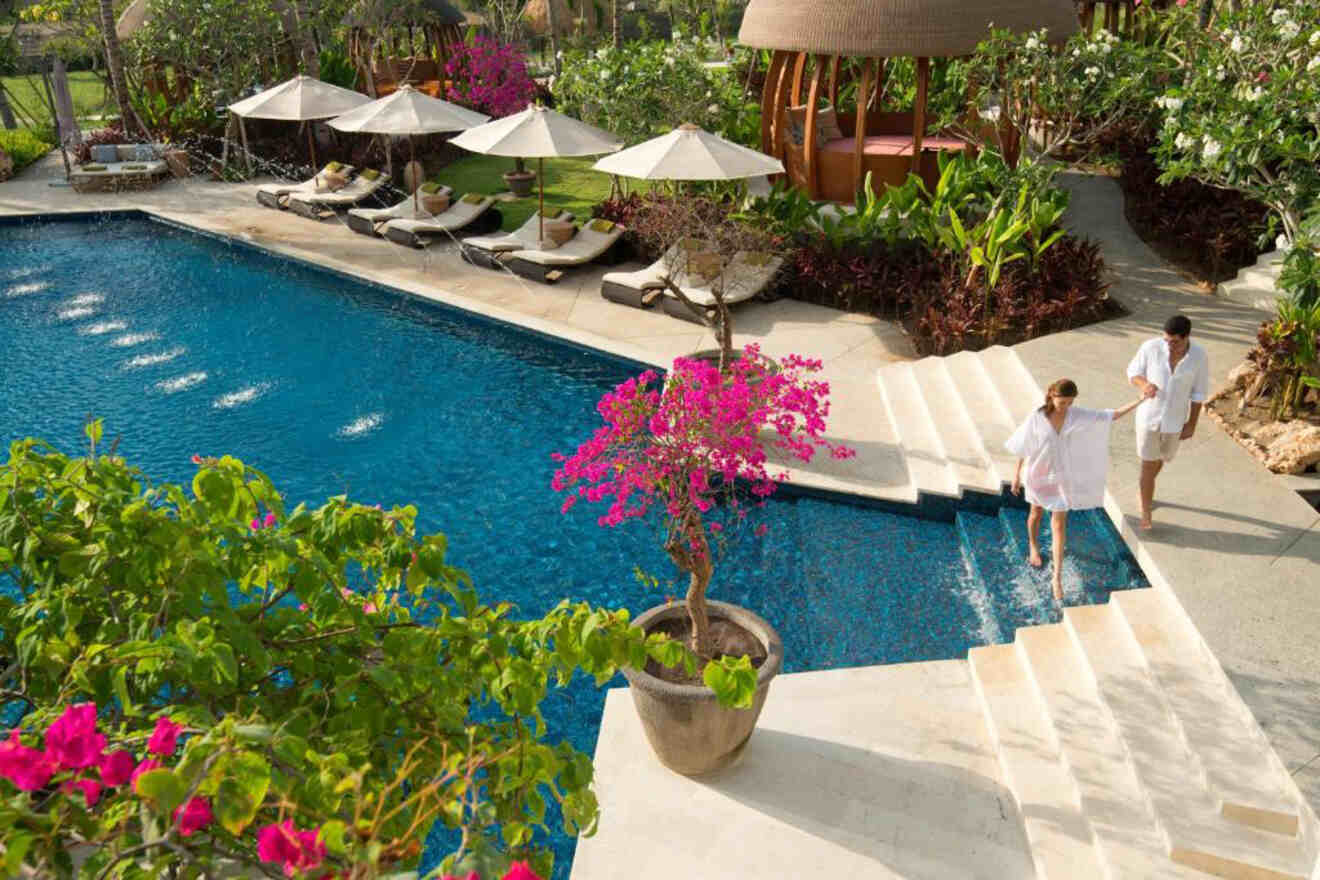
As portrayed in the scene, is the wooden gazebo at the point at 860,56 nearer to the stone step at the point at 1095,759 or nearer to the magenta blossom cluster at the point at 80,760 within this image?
the stone step at the point at 1095,759

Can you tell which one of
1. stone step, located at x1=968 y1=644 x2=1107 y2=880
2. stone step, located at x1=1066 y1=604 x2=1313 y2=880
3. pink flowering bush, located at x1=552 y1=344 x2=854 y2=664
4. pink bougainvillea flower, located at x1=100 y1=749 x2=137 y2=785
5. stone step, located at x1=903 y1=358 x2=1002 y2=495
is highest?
pink bougainvillea flower, located at x1=100 y1=749 x2=137 y2=785

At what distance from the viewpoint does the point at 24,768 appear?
259 cm

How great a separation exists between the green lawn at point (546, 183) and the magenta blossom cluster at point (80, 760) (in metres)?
17.5

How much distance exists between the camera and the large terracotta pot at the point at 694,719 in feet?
21.6

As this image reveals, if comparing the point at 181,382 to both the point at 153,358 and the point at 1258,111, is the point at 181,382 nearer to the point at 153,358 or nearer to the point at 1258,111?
the point at 153,358

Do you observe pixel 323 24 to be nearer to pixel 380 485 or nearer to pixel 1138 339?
pixel 380 485

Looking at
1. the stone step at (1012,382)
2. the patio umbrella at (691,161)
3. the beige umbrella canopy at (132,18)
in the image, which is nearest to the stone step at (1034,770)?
the stone step at (1012,382)

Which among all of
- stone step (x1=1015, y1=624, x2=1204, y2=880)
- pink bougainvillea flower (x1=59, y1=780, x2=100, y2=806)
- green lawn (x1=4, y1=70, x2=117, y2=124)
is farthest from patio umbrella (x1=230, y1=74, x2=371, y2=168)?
pink bougainvillea flower (x1=59, y1=780, x2=100, y2=806)

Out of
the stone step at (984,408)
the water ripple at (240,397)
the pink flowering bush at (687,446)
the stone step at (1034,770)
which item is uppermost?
the pink flowering bush at (687,446)

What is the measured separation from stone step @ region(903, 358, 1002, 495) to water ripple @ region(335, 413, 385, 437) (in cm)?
676

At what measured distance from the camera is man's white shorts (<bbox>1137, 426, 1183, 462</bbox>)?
8570mm

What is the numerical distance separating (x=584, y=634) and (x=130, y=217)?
23252 millimetres

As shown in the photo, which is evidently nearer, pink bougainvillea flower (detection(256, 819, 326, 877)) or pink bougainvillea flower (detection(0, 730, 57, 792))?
pink bougainvillea flower (detection(256, 819, 326, 877))

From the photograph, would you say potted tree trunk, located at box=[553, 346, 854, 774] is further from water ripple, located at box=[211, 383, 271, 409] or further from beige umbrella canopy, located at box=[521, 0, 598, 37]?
beige umbrella canopy, located at box=[521, 0, 598, 37]
